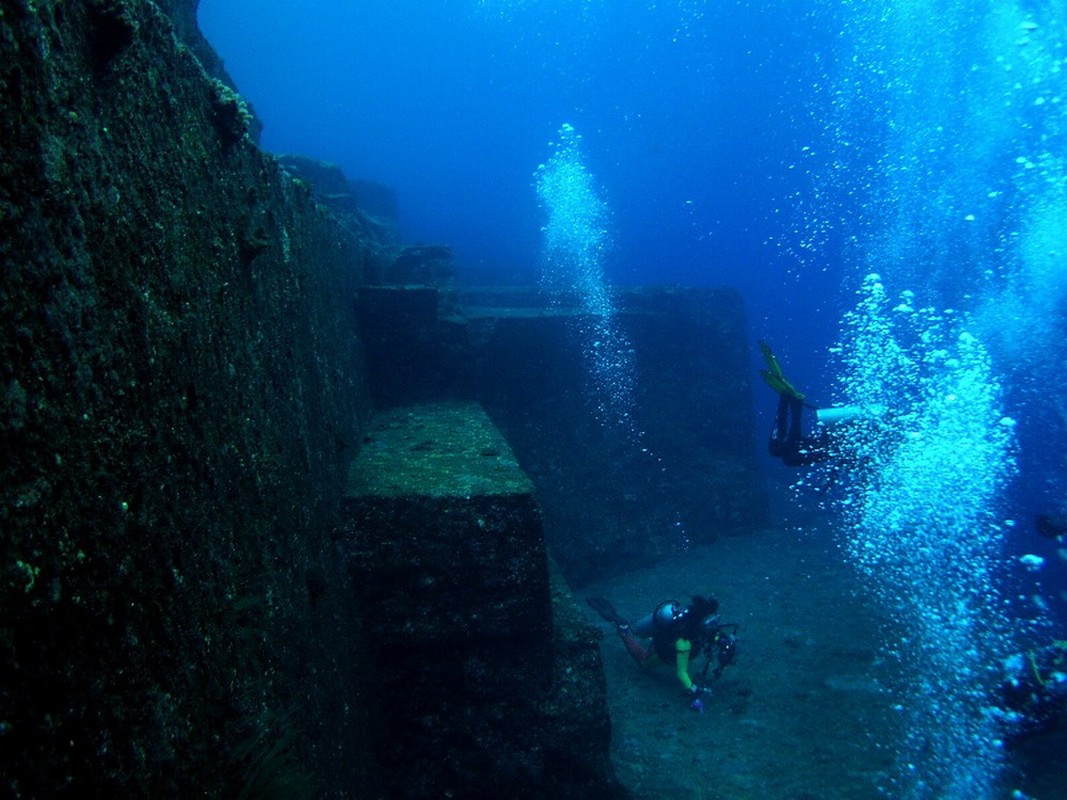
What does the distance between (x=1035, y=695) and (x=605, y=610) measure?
16.8 ft

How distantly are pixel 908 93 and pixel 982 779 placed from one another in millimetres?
77107

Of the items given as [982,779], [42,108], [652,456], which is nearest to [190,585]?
[42,108]

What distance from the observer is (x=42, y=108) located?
1.16 m

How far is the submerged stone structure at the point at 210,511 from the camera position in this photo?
3.60 ft

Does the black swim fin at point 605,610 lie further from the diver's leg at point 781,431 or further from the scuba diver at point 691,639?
the diver's leg at point 781,431

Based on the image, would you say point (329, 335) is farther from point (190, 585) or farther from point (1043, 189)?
point (1043, 189)

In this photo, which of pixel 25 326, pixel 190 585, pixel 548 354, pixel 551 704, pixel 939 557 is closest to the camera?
pixel 25 326

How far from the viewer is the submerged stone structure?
1.10 m

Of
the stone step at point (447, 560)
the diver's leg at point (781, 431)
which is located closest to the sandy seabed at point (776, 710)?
the diver's leg at point (781, 431)

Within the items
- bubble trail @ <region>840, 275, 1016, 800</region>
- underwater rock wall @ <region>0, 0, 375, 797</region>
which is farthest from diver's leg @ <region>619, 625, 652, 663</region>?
underwater rock wall @ <region>0, 0, 375, 797</region>

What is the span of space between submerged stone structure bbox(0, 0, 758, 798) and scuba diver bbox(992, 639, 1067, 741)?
508cm

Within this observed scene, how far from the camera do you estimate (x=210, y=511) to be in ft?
6.29

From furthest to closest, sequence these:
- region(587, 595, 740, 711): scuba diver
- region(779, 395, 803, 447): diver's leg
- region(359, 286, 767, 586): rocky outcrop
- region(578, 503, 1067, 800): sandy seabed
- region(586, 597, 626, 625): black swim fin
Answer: region(359, 286, 767, 586): rocky outcrop
region(586, 597, 626, 625): black swim fin
region(779, 395, 803, 447): diver's leg
region(587, 595, 740, 711): scuba diver
region(578, 503, 1067, 800): sandy seabed

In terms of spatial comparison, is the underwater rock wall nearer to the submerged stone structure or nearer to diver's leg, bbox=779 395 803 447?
the submerged stone structure
